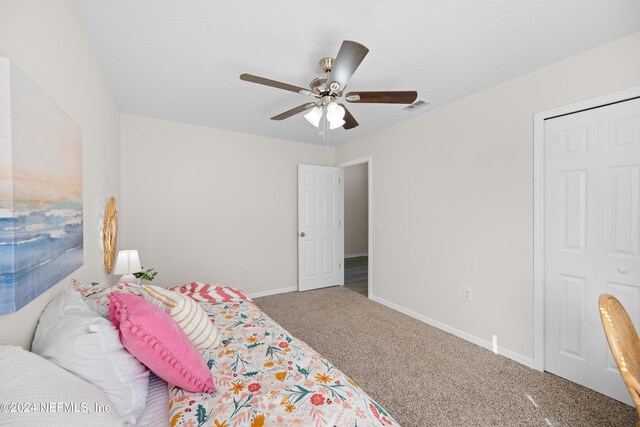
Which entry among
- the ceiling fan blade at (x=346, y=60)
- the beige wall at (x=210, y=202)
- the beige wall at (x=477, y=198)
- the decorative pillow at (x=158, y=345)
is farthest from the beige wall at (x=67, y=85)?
the beige wall at (x=477, y=198)

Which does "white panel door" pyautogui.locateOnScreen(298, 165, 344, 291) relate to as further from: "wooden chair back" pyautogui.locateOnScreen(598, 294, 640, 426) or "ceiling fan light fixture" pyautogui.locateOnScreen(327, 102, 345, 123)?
"wooden chair back" pyautogui.locateOnScreen(598, 294, 640, 426)

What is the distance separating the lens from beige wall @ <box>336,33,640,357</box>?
7.20ft

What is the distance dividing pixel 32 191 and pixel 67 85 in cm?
78

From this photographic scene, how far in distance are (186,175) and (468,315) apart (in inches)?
146

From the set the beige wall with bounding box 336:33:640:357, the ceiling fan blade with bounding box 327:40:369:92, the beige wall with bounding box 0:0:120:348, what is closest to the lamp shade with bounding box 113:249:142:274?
the beige wall with bounding box 0:0:120:348

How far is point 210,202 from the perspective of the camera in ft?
12.7

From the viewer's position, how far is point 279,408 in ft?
3.34

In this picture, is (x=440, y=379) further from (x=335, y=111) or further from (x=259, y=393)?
(x=335, y=111)

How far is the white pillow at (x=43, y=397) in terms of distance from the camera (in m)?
0.62

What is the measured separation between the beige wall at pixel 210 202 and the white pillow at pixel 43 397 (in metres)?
3.00

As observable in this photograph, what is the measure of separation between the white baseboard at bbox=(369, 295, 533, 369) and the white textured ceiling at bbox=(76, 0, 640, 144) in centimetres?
241

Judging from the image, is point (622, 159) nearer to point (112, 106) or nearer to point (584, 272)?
point (584, 272)

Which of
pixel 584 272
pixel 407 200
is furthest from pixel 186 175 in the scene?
pixel 584 272

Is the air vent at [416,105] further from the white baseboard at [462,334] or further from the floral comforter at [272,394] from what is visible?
the floral comforter at [272,394]
